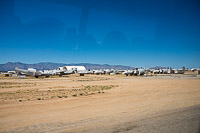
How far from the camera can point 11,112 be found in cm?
895

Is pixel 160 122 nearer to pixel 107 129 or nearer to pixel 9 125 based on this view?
pixel 107 129

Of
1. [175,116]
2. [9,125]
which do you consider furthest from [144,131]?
[9,125]

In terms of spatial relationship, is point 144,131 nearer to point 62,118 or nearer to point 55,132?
point 55,132

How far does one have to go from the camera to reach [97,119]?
7496mm

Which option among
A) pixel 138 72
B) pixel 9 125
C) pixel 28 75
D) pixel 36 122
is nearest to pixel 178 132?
pixel 36 122

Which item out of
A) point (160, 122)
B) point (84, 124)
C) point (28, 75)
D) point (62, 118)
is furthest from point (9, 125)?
point (28, 75)

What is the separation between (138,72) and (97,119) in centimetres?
5836

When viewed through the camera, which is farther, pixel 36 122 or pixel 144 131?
pixel 36 122

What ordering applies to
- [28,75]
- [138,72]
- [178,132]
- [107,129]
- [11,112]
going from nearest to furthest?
[178,132]
[107,129]
[11,112]
[28,75]
[138,72]

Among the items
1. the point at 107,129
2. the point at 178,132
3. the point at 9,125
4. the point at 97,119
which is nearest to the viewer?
the point at 178,132

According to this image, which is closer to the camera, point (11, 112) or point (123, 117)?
point (123, 117)

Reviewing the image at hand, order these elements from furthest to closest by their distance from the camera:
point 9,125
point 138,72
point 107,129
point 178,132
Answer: point 138,72 < point 9,125 < point 107,129 < point 178,132

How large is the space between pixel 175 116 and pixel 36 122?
5656 millimetres

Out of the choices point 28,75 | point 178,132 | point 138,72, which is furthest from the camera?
point 138,72
